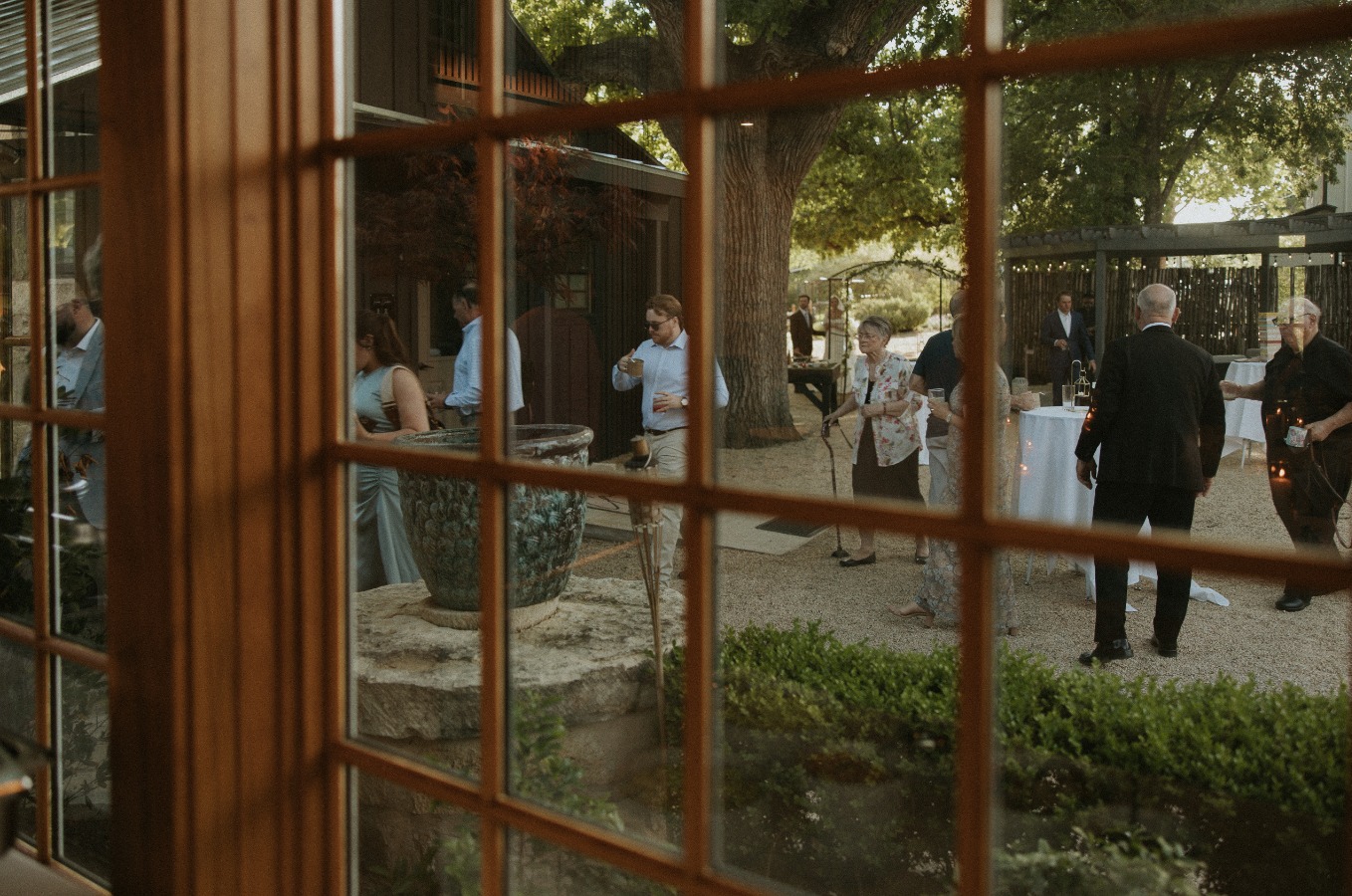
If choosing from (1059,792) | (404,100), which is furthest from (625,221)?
(1059,792)

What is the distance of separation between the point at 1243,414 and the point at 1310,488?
0.21 feet

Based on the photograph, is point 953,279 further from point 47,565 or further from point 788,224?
point 47,565

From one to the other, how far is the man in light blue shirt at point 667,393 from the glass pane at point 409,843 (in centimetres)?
36

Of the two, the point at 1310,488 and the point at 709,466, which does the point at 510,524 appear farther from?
the point at 1310,488

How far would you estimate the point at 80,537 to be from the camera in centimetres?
163

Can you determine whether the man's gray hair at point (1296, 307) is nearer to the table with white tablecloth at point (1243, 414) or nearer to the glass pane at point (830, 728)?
the table with white tablecloth at point (1243, 414)

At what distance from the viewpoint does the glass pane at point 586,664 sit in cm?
106

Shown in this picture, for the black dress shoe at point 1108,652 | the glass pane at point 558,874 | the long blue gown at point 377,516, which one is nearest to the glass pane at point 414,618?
the long blue gown at point 377,516

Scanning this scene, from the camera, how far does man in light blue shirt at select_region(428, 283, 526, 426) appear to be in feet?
3.70

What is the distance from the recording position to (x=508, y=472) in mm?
1095

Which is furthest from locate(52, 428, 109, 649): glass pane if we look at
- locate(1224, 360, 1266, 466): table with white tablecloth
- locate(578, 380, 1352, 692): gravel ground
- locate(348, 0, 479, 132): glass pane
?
locate(1224, 360, 1266, 466): table with white tablecloth

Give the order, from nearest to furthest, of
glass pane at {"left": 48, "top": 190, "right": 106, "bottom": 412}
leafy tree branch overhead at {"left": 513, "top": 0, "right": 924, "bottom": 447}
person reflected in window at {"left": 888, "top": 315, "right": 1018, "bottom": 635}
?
person reflected in window at {"left": 888, "top": 315, "right": 1018, "bottom": 635} < leafy tree branch overhead at {"left": 513, "top": 0, "right": 924, "bottom": 447} < glass pane at {"left": 48, "top": 190, "right": 106, "bottom": 412}

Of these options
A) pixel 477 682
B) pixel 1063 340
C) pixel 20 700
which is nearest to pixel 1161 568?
pixel 1063 340

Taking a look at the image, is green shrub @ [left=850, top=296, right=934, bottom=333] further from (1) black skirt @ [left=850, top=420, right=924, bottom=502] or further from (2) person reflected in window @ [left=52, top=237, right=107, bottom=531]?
(2) person reflected in window @ [left=52, top=237, right=107, bottom=531]
